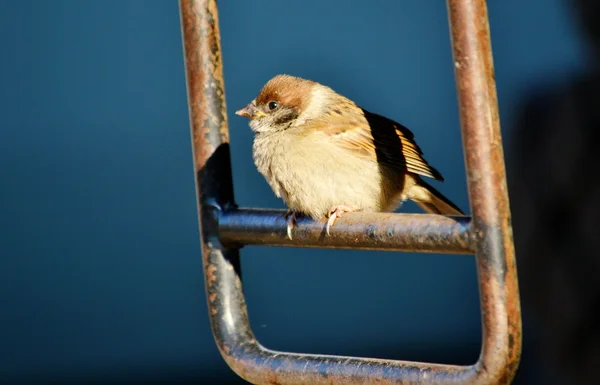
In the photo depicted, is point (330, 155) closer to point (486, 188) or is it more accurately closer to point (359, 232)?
point (359, 232)

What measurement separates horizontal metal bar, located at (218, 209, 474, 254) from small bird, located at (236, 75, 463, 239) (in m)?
0.99

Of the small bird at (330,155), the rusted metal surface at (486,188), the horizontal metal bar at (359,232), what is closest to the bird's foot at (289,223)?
the horizontal metal bar at (359,232)

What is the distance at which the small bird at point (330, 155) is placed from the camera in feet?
9.09

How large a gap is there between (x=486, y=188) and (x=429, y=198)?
182 cm

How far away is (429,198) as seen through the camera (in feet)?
10.1

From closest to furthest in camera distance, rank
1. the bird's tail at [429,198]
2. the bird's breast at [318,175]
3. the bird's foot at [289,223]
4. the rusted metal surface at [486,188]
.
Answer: the rusted metal surface at [486,188] < the bird's foot at [289,223] < the bird's breast at [318,175] < the bird's tail at [429,198]

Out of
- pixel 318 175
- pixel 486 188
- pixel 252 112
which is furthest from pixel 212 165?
pixel 252 112

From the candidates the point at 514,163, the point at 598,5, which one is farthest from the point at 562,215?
the point at 598,5

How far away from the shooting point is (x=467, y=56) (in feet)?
4.11

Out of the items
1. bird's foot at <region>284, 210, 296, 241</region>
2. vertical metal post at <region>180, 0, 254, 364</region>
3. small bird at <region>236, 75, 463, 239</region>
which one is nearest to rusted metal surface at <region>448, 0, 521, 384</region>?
bird's foot at <region>284, 210, 296, 241</region>

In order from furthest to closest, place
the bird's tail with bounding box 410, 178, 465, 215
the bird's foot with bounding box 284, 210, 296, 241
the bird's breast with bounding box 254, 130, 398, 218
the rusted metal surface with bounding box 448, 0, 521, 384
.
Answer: the bird's tail with bounding box 410, 178, 465, 215
the bird's breast with bounding box 254, 130, 398, 218
the bird's foot with bounding box 284, 210, 296, 241
the rusted metal surface with bounding box 448, 0, 521, 384

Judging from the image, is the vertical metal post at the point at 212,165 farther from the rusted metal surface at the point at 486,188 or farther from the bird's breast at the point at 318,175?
the bird's breast at the point at 318,175

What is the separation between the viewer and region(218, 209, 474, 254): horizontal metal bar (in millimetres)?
1341

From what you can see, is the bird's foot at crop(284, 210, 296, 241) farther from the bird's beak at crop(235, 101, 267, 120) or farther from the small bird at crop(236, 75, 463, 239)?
the bird's beak at crop(235, 101, 267, 120)
